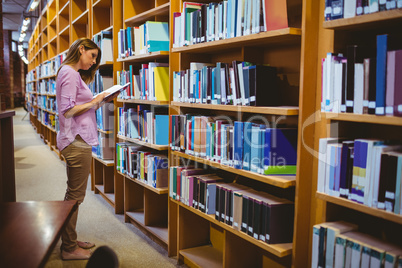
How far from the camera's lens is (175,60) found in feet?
9.35

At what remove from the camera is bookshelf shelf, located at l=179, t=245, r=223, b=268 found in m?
2.63

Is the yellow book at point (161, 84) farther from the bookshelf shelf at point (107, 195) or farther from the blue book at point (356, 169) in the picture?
the blue book at point (356, 169)

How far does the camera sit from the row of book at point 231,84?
77.7 inches

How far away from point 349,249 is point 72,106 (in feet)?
6.76

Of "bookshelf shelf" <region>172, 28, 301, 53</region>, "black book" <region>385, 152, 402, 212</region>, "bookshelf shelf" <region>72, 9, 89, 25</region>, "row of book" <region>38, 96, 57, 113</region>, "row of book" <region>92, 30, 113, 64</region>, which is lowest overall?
"black book" <region>385, 152, 402, 212</region>

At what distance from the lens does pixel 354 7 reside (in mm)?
1438

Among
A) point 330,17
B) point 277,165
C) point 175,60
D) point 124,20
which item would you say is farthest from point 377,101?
point 124,20

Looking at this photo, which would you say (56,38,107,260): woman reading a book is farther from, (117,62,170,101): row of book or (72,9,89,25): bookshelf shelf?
(72,9,89,25): bookshelf shelf

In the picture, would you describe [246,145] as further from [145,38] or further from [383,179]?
[145,38]

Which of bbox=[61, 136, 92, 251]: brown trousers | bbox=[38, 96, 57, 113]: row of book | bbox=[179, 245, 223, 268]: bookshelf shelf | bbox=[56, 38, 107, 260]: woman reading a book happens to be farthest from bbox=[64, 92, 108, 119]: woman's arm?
bbox=[38, 96, 57, 113]: row of book

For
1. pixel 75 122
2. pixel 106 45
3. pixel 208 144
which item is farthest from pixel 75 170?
pixel 106 45

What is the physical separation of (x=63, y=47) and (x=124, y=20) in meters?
4.25

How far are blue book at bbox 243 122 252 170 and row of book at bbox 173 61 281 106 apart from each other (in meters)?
0.13

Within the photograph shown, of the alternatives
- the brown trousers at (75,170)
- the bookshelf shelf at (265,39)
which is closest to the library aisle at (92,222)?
the brown trousers at (75,170)
